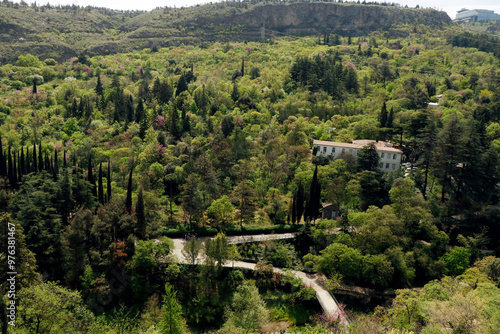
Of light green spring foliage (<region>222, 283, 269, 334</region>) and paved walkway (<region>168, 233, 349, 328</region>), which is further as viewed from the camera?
paved walkway (<region>168, 233, 349, 328</region>)

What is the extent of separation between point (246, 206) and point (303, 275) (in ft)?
49.5

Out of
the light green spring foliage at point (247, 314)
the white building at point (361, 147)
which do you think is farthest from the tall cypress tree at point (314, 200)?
the light green spring foliage at point (247, 314)

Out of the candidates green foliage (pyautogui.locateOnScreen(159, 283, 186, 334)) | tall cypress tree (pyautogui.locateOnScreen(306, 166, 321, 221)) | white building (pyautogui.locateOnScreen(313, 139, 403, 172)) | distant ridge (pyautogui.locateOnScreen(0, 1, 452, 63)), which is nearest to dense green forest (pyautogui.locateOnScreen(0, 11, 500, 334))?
green foliage (pyautogui.locateOnScreen(159, 283, 186, 334))

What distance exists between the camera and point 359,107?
79125mm

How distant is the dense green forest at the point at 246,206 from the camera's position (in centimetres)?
3381

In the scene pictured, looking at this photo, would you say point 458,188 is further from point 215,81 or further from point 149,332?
point 215,81

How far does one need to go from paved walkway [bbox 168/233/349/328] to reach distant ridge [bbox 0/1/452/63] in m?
108

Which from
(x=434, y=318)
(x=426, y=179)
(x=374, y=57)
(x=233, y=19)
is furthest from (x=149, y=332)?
(x=233, y=19)

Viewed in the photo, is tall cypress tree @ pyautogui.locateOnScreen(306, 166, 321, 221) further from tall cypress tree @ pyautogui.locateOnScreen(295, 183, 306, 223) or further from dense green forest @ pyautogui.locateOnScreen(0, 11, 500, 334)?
tall cypress tree @ pyautogui.locateOnScreen(295, 183, 306, 223)

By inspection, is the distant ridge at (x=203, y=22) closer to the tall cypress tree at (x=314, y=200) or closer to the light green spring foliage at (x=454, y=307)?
the tall cypress tree at (x=314, y=200)

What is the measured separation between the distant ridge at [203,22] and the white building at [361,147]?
332 feet

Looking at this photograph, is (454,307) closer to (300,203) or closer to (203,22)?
(300,203)

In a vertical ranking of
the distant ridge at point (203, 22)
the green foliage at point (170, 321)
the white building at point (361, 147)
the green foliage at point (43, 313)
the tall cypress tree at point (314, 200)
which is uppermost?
the distant ridge at point (203, 22)

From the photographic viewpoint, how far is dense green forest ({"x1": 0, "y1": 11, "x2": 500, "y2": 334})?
33812 mm
